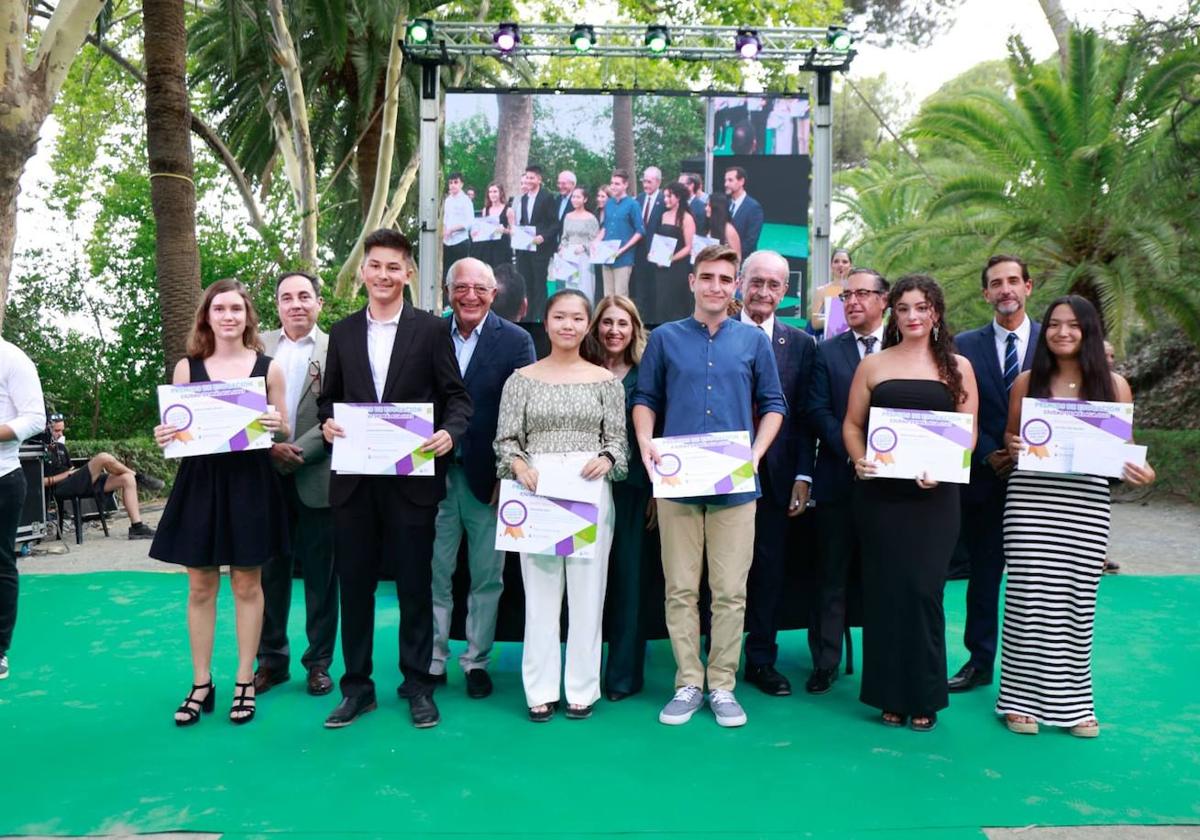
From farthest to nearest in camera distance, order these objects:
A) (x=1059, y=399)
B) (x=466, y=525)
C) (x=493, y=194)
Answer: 1. (x=493, y=194)
2. (x=466, y=525)
3. (x=1059, y=399)

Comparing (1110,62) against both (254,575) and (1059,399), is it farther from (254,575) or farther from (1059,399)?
(254,575)

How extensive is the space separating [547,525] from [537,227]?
5282 mm

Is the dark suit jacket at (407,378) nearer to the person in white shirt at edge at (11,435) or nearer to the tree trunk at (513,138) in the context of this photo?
the person in white shirt at edge at (11,435)

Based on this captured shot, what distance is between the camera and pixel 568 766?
3732mm

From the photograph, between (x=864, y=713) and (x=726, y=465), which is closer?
(x=726, y=465)

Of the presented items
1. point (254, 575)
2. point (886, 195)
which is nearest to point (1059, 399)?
point (254, 575)

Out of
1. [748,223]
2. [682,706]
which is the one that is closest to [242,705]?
[682,706]

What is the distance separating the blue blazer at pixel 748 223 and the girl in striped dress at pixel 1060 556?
4.98 meters

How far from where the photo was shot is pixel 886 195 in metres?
25.0

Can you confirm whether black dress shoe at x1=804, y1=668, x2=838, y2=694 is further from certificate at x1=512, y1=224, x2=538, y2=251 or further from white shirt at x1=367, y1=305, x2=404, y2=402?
certificate at x1=512, y1=224, x2=538, y2=251

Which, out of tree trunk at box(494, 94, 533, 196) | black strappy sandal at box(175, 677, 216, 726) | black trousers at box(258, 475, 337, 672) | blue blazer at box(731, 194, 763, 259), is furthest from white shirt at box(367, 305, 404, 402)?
blue blazer at box(731, 194, 763, 259)

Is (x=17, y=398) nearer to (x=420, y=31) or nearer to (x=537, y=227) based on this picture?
(x=537, y=227)

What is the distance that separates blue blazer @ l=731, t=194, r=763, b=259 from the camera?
9.05 meters

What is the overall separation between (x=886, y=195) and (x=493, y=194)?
18441mm
